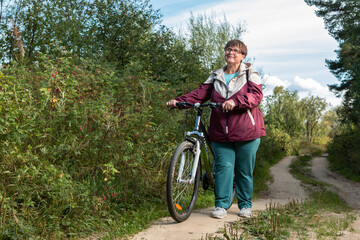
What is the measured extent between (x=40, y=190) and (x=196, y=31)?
16.5m

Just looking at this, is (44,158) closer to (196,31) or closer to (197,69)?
(197,69)

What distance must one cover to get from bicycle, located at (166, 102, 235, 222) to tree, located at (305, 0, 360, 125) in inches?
520

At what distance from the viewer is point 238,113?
468cm

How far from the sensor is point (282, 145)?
29.2 metres

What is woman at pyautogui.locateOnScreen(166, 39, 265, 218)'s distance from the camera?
15.4 ft

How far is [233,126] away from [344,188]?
34.3ft

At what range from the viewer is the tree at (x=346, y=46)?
1684 centimetres

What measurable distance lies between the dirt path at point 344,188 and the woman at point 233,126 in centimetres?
134

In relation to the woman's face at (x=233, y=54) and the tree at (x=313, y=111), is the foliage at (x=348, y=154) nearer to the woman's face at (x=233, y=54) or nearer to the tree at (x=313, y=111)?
the woman's face at (x=233, y=54)

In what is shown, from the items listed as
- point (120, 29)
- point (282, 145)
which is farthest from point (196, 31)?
point (282, 145)

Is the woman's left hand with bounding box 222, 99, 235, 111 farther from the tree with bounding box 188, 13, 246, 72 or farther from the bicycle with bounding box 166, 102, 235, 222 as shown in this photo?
the tree with bounding box 188, 13, 246, 72

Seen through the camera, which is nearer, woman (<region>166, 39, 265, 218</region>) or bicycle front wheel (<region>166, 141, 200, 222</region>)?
bicycle front wheel (<region>166, 141, 200, 222</region>)

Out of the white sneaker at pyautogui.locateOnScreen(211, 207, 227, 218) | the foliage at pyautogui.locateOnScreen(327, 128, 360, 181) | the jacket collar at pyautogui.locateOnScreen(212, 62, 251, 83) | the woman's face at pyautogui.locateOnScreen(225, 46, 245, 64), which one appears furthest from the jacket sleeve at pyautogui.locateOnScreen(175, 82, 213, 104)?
the foliage at pyautogui.locateOnScreen(327, 128, 360, 181)

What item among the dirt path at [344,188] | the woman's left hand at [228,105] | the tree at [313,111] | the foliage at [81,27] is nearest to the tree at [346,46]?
the dirt path at [344,188]
